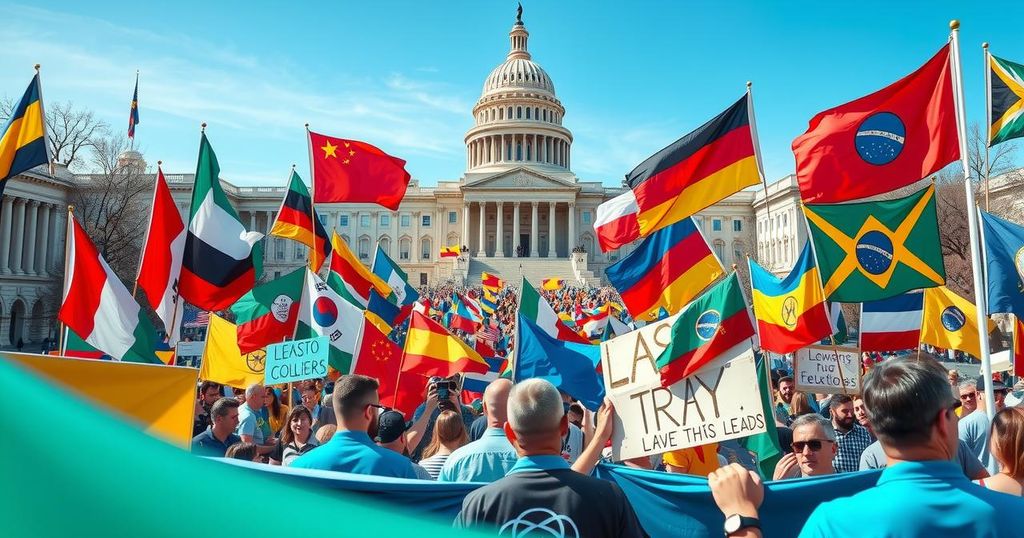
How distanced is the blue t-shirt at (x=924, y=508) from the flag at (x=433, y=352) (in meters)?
6.76

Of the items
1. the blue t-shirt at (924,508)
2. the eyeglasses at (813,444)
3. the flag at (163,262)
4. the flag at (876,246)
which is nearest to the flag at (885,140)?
the flag at (876,246)

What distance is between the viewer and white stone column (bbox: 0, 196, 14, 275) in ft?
152

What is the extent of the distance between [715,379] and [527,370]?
311 cm

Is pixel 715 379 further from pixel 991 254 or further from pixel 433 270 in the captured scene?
pixel 433 270

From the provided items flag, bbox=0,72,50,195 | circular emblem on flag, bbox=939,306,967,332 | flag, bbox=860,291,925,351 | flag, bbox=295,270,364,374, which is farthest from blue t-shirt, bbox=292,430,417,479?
circular emblem on flag, bbox=939,306,967,332

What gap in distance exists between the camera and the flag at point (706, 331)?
4.41 metres

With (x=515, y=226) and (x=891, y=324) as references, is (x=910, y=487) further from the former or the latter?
(x=515, y=226)

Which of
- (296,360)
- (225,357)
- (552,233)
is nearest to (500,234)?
(552,233)

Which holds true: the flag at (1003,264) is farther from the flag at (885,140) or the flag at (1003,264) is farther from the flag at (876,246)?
the flag at (885,140)

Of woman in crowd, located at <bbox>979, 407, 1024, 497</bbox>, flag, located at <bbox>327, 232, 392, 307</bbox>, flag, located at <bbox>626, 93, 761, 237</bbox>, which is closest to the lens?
woman in crowd, located at <bbox>979, 407, 1024, 497</bbox>

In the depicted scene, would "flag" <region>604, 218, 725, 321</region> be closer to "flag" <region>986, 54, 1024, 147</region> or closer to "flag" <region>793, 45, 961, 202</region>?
"flag" <region>793, 45, 961, 202</region>

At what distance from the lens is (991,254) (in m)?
7.42

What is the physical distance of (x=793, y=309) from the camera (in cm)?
836

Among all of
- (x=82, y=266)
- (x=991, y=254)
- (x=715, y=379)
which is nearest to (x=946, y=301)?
(x=991, y=254)
